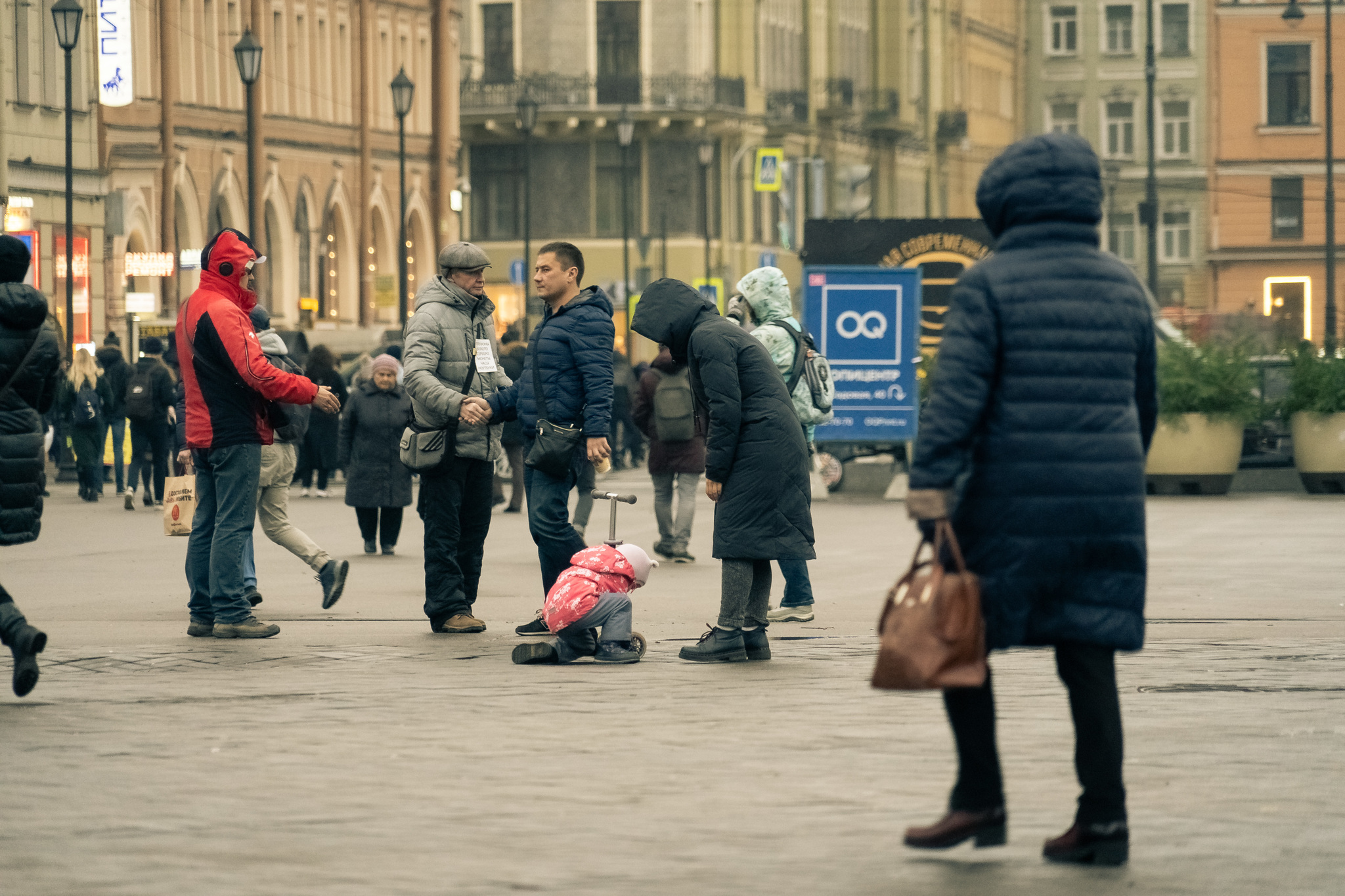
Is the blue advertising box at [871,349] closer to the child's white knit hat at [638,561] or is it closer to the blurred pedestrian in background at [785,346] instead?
the blurred pedestrian in background at [785,346]

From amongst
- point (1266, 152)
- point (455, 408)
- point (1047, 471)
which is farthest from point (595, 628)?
point (1266, 152)

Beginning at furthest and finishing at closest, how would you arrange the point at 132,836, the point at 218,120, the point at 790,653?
the point at 218,120 < the point at 790,653 < the point at 132,836

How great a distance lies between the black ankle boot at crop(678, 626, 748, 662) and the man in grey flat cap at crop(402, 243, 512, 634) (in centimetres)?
157

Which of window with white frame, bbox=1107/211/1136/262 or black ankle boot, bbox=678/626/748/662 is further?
window with white frame, bbox=1107/211/1136/262

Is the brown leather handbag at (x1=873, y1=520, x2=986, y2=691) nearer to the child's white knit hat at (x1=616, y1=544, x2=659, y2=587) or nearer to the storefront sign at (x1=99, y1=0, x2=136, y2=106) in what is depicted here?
the child's white knit hat at (x1=616, y1=544, x2=659, y2=587)

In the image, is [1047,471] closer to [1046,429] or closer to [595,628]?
[1046,429]

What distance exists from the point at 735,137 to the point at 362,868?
220 ft

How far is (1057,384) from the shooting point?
260 inches

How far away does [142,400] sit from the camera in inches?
975

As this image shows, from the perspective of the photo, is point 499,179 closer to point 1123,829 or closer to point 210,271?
point 210,271

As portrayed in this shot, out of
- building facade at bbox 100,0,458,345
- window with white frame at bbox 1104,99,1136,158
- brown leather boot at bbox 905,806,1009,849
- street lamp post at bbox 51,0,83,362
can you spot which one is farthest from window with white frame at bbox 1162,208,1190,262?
brown leather boot at bbox 905,806,1009,849

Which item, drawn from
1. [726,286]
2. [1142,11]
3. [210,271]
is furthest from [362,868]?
[1142,11]

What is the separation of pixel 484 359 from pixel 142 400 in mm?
13314

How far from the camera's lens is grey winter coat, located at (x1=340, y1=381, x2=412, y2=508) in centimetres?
Answer: 1816
